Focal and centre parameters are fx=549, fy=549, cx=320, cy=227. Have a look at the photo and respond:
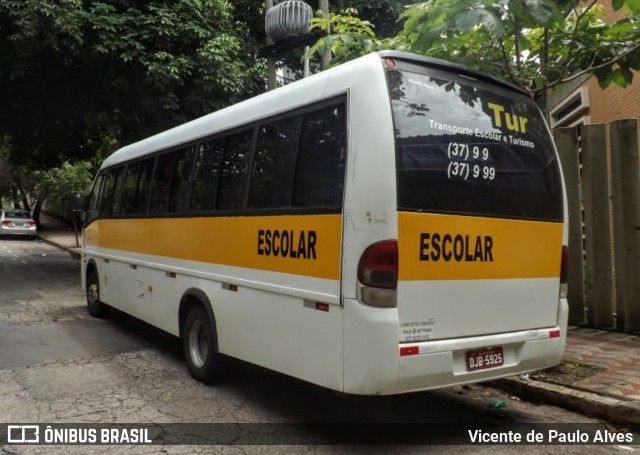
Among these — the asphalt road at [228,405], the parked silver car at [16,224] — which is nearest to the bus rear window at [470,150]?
the asphalt road at [228,405]

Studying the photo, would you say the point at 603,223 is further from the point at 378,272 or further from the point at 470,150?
the point at 378,272

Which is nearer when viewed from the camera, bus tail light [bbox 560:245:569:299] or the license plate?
the license plate

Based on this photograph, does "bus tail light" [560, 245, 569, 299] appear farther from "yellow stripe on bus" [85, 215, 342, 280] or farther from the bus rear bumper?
"yellow stripe on bus" [85, 215, 342, 280]

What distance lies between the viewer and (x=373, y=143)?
3.54 metres

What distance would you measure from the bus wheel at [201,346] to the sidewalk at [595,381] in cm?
270

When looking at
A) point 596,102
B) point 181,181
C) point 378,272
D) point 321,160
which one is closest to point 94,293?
point 181,181

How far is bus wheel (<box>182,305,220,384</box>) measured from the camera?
5.08m

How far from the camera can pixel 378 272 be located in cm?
345

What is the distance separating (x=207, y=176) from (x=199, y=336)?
1.59m

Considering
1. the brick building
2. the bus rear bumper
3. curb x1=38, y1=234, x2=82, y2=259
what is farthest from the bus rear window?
curb x1=38, y1=234, x2=82, y2=259

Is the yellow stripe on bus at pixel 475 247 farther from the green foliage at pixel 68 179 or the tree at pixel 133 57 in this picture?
the green foliage at pixel 68 179

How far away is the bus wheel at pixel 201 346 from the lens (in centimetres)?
508

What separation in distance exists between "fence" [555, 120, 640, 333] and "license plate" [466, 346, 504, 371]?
3591 mm

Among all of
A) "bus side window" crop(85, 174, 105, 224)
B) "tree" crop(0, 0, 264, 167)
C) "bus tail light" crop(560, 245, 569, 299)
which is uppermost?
"tree" crop(0, 0, 264, 167)
